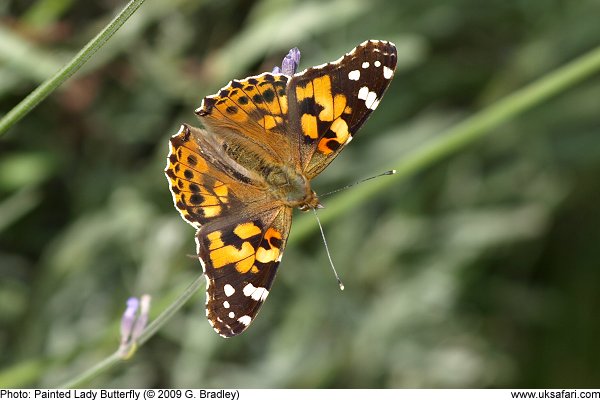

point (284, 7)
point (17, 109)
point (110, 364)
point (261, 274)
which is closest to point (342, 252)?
point (284, 7)

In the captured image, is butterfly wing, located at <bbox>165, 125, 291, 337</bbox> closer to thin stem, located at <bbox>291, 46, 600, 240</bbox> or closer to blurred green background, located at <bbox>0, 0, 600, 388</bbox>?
thin stem, located at <bbox>291, 46, 600, 240</bbox>

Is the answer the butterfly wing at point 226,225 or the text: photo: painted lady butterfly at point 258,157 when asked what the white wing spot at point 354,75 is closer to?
the text: photo: painted lady butterfly at point 258,157

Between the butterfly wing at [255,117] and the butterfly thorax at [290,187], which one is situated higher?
the butterfly wing at [255,117]

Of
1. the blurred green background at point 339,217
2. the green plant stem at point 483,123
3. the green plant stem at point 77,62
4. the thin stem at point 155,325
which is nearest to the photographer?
the green plant stem at point 77,62

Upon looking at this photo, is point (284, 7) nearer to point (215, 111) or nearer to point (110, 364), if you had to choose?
point (215, 111)

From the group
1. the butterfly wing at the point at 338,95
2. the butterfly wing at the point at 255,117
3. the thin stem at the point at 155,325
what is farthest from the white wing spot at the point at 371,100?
the thin stem at the point at 155,325

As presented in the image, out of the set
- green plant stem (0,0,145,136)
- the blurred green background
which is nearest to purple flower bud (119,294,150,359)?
green plant stem (0,0,145,136)
